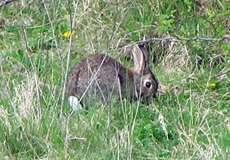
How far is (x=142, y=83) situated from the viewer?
7027 millimetres

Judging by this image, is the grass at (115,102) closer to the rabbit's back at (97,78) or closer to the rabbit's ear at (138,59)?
the rabbit's back at (97,78)

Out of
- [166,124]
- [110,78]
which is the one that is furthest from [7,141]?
[110,78]

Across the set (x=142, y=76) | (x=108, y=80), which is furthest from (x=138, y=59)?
(x=108, y=80)

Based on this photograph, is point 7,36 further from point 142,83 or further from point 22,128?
point 22,128

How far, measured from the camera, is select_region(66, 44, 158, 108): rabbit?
6.48 m

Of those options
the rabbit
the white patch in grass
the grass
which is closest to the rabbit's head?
the rabbit

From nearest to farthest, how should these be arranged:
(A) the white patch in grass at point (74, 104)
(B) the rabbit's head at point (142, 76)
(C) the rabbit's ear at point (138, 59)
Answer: (A) the white patch in grass at point (74, 104) → (B) the rabbit's head at point (142, 76) → (C) the rabbit's ear at point (138, 59)

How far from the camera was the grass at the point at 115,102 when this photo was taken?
5.46m

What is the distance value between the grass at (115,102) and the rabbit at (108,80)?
130mm

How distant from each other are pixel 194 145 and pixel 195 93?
1.56m

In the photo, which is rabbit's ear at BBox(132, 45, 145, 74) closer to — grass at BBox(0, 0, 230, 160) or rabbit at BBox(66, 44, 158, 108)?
rabbit at BBox(66, 44, 158, 108)

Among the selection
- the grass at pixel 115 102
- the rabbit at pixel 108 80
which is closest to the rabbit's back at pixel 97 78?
the rabbit at pixel 108 80

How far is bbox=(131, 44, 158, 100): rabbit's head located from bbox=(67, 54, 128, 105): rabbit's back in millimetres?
147

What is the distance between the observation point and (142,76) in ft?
23.1
